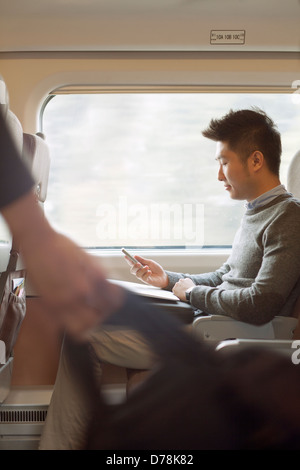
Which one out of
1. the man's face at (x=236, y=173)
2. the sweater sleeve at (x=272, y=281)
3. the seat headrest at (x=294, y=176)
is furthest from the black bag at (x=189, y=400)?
the seat headrest at (x=294, y=176)

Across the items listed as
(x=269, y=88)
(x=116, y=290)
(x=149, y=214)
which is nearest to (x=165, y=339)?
(x=116, y=290)

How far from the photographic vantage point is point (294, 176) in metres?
1.98

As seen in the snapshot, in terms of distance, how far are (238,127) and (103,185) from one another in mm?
838

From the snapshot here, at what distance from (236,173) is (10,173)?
1691 mm

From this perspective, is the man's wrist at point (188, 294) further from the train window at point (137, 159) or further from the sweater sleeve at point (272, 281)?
the train window at point (137, 159)

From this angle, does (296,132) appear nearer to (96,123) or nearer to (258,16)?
(258,16)

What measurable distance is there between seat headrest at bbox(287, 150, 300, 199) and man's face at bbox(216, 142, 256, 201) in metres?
0.19

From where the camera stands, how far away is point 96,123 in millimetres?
2488

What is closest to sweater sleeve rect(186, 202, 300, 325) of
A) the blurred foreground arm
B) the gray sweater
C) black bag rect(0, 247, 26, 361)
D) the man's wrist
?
the gray sweater

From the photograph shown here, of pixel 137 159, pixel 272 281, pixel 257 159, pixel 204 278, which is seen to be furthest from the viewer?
pixel 137 159

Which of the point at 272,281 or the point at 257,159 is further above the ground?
the point at 257,159

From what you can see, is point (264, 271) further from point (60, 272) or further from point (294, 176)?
point (60, 272)

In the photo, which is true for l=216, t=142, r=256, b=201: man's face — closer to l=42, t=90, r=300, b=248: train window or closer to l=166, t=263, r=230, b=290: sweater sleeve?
l=166, t=263, r=230, b=290: sweater sleeve

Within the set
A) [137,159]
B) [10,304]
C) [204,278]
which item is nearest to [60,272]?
[10,304]
